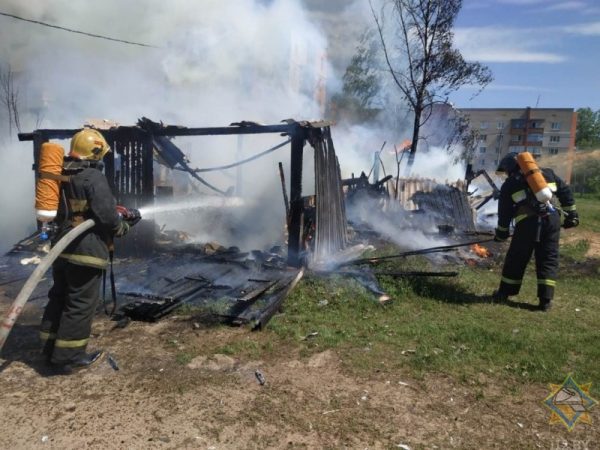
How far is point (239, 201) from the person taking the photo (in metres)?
11.3

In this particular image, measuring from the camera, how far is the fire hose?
3.25m

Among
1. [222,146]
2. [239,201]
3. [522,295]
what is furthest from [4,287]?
[222,146]

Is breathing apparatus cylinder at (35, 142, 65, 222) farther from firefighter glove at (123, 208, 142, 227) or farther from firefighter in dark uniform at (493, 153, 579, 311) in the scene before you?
firefighter in dark uniform at (493, 153, 579, 311)

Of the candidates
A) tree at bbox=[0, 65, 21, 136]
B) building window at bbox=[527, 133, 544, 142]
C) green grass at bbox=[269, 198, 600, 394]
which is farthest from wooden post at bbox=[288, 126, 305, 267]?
building window at bbox=[527, 133, 544, 142]

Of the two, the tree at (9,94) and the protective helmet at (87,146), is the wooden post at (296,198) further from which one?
the tree at (9,94)

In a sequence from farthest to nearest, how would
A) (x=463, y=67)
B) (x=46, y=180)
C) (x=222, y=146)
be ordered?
(x=222, y=146) < (x=463, y=67) < (x=46, y=180)

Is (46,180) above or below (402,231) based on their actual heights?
above

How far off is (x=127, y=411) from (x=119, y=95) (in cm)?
1704

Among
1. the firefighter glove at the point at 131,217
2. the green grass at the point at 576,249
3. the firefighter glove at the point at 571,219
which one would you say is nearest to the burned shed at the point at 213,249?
the firefighter glove at the point at 131,217

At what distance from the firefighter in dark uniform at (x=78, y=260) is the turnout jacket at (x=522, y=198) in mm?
4640

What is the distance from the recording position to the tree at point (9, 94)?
17.0m

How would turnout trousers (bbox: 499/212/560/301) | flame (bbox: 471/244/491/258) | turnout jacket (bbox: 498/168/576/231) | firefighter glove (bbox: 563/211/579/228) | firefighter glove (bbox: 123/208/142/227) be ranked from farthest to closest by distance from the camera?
flame (bbox: 471/244/491/258) < firefighter glove (bbox: 563/211/579/228) < turnout jacket (bbox: 498/168/576/231) < turnout trousers (bbox: 499/212/560/301) < firefighter glove (bbox: 123/208/142/227)

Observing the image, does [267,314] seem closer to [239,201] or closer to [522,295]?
[522,295]

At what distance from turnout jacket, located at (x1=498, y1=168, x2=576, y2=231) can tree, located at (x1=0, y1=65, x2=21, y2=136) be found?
17591mm
